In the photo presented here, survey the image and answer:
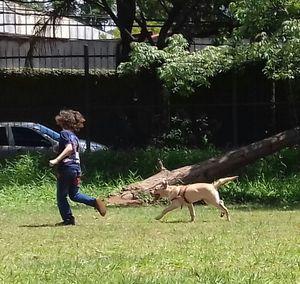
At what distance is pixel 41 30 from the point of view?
18.4 metres

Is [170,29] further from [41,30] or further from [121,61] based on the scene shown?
[41,30]

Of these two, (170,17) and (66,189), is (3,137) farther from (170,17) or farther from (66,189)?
(66,189)

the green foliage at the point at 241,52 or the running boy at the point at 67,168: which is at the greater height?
the green foliage at the point at 241,52

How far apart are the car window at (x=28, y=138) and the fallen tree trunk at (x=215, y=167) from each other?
3.86 m

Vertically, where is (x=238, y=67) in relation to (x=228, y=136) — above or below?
above

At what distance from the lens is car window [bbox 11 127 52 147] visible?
57.8ft

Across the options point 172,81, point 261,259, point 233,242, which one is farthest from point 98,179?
point 261,259

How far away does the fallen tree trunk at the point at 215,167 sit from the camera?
45.4 ft

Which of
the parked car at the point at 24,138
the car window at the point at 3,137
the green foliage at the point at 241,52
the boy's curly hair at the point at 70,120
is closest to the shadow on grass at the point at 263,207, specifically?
the green foliage at the point at 241,52

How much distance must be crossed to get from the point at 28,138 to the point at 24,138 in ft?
0.34

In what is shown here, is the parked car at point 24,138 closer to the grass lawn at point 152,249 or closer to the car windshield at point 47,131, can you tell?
the car windshield at point 47,131

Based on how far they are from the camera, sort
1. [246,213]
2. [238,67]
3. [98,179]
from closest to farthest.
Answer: [246,213] < [98,179] < [238,67]

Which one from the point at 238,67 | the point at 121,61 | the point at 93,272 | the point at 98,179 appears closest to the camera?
the point at 93,272

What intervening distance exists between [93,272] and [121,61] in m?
13.2
